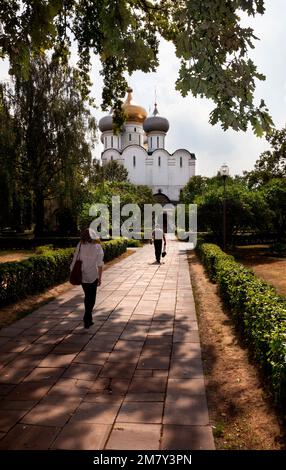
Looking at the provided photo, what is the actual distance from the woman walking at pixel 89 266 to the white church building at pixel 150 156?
5795 cm

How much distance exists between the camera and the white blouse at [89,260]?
6359 millimetres

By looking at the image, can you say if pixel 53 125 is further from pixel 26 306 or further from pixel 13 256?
pixel 26 306

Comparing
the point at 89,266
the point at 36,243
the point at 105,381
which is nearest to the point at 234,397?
the point at 105,381

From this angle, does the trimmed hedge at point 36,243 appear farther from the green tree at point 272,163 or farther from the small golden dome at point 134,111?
the small golden dome at point 134,111

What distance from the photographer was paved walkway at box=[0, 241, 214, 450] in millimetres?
3180

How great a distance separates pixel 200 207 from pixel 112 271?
9.56 metres

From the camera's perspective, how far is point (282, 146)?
101ft

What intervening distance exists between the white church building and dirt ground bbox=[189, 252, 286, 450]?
5865 cm

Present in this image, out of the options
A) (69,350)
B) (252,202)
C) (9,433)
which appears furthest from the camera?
(252,202)

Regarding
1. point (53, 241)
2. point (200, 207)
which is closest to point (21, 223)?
point (53, 241)

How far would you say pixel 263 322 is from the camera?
14.6ft

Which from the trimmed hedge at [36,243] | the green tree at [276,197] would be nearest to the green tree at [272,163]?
the green tree at [276,197]

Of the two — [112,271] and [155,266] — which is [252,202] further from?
[112,271]
